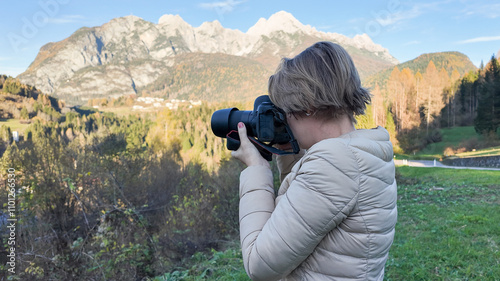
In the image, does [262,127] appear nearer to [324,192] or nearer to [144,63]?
[324,192]

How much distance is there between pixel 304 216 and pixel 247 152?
0.36 metres

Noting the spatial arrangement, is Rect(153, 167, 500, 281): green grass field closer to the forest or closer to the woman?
the forest

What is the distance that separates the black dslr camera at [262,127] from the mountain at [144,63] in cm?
8176

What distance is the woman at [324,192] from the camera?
2.75ft

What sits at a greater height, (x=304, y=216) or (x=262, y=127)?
(x=262, y=127)

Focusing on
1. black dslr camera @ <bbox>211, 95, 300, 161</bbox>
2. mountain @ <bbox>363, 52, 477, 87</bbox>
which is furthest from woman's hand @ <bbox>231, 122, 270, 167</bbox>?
mountain @ <bbox>363, 52, 477, 87</bbox>

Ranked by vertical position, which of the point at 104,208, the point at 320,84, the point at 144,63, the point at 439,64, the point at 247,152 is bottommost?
the point at 104,208

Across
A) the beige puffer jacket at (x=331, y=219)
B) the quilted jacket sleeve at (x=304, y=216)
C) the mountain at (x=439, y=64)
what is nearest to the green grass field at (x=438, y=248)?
the beige puffer jacket at (x=331, y=219)

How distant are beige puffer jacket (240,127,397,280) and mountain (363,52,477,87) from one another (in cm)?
8500

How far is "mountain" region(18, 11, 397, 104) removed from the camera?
387 feet

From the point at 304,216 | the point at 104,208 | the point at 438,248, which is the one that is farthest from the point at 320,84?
the point at 104,208

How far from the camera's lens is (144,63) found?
500 ft

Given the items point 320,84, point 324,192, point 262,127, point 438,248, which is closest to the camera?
point 324,192

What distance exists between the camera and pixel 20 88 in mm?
27844
